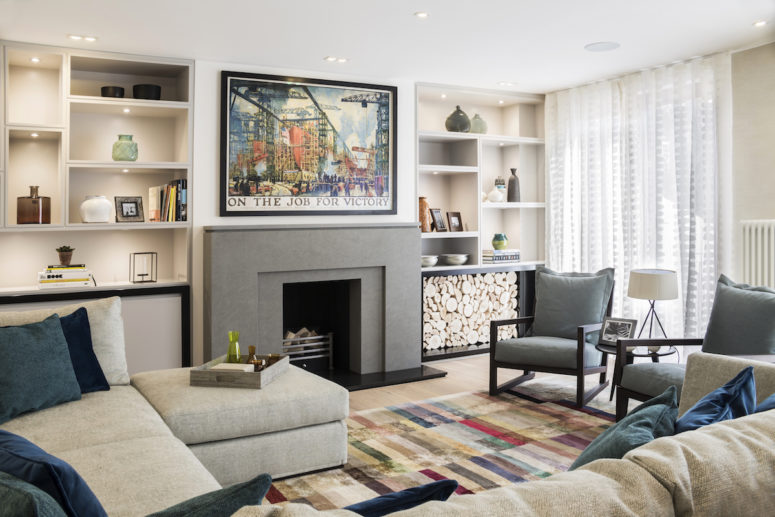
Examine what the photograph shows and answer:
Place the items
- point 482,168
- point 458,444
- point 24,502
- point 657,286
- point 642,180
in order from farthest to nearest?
point 482,168 → point 642,180 → point 657,286 → point 458,444 → point 24,502

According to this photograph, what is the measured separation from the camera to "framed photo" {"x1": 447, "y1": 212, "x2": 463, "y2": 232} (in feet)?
20.4

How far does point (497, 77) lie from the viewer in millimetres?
5543

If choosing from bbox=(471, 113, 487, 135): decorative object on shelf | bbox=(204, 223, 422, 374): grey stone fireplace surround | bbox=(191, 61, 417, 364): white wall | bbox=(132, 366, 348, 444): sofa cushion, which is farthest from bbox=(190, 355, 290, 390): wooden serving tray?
bbox=(471, 113, 487, 135): decorative object on shelf

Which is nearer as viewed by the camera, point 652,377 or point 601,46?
point 652,377

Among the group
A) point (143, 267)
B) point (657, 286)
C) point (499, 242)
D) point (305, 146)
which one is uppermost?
point (305, 146)

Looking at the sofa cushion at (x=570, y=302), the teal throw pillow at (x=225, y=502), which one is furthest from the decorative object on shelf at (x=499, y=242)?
the teal throw pillow at (x=225, y=502)

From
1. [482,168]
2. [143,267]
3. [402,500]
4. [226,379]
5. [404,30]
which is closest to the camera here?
[402,500]

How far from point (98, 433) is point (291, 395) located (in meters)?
0.91

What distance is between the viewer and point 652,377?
3566 mm

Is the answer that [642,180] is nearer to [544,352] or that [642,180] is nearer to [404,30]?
[544,352]

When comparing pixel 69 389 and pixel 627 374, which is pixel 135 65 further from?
pixel 627 374

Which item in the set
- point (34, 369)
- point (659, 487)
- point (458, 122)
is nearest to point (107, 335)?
point (34, 369)

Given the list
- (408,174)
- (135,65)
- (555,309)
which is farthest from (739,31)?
(135,65)

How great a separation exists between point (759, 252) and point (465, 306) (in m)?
2.57
